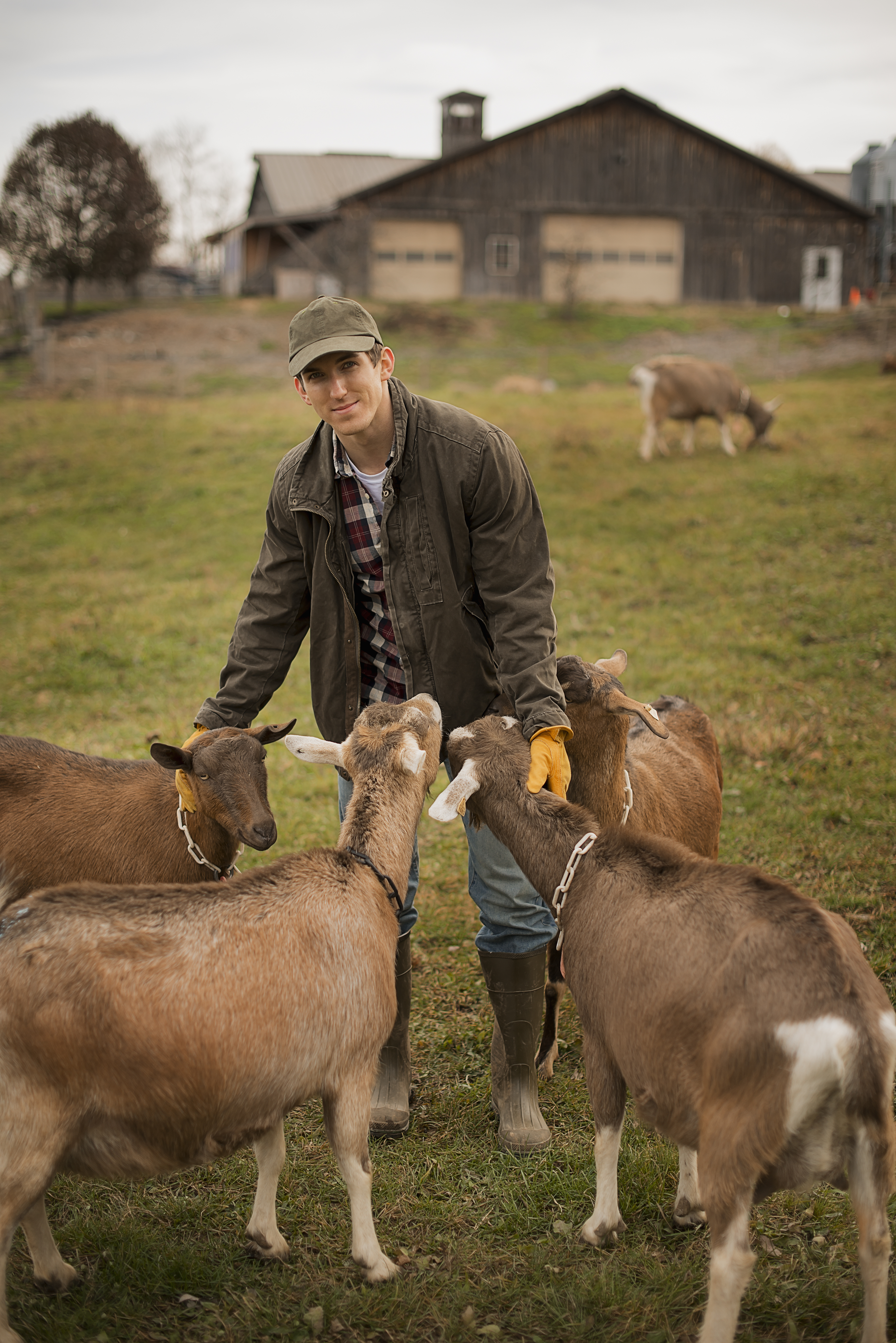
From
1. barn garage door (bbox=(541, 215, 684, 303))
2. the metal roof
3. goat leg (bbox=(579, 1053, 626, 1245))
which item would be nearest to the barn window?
barn garage door (bbox=(541, 215, 684, 303))

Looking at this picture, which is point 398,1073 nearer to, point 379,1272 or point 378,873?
point 379,1272

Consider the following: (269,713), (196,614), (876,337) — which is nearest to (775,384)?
(876,337)

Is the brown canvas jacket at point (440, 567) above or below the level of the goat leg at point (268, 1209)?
above

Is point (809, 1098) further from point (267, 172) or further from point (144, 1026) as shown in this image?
point (267, 172)

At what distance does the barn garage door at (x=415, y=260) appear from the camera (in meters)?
33.9

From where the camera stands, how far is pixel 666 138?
33.7 m

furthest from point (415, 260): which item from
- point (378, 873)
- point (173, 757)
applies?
point (378, 873)

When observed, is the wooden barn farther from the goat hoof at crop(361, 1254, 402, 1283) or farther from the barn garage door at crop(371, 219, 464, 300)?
the goat hoof at crop(361, 1254, 402, 1283)

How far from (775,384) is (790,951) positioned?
2059cm

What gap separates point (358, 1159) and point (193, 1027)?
76cm

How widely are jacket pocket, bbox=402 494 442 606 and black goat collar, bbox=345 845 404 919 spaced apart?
1.04 metres

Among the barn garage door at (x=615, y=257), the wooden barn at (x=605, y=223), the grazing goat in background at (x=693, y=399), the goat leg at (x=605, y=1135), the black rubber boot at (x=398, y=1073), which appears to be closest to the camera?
the goat leg at (x=605, y=1135)

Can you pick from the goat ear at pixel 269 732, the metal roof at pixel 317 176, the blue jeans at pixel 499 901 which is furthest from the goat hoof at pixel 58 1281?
the metal roof at pixel 317 176

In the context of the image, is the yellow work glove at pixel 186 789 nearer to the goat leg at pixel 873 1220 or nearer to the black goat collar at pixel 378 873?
the black goat collar at pixel 378 873
